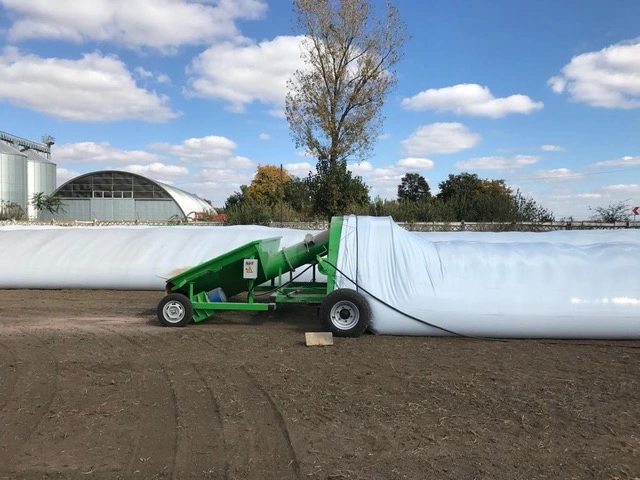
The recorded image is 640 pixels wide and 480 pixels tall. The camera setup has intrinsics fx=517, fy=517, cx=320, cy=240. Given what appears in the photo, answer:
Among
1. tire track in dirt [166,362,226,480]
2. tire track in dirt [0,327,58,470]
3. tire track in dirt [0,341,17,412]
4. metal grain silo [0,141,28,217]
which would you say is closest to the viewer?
tire track in dirt [166,362,226,480]

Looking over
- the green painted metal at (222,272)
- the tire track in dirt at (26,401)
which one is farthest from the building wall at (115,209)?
the tire track in dirt at (26,401)

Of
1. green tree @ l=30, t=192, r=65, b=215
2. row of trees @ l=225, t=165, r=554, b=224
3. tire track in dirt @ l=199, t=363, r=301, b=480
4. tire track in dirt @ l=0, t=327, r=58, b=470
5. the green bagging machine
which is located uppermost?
green tree @ l=30, t=192, r=65, b=215

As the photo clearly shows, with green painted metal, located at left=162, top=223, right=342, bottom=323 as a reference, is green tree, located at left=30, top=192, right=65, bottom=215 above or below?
above

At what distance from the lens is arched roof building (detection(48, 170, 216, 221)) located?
6656 cm

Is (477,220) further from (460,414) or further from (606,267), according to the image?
(460,414)

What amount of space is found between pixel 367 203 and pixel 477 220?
6851mm

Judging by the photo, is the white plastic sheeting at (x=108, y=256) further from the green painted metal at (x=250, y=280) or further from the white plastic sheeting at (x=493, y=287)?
the white plastic sheeting at (x=493, y=287)

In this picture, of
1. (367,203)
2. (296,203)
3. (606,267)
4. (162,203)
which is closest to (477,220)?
(367,203)

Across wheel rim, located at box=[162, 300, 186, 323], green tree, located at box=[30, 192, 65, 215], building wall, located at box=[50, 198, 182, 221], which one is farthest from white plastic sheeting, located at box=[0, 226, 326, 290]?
green tree, located at box=[30, 192, 65, 215]

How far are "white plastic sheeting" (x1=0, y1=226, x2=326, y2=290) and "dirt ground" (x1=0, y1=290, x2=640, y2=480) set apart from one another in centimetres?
565

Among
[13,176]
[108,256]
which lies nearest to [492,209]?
[108,256]

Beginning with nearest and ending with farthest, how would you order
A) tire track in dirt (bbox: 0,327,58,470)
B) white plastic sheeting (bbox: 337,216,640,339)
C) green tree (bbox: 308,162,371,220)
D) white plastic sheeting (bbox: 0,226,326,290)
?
tire track in dirt (bbox: 0,327,58,470)
white plastic sheeting (bbox: 337,216,640,339)
white plastic sheeting (bbox: 0,226,326,290)
green tree (bbox: 308,162,371,220)

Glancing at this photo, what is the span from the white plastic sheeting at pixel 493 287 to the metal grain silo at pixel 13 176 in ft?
269

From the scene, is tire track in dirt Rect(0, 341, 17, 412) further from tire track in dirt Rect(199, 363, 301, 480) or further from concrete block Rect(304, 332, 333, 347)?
concrete block Rect(304, 332, 333, 347)
